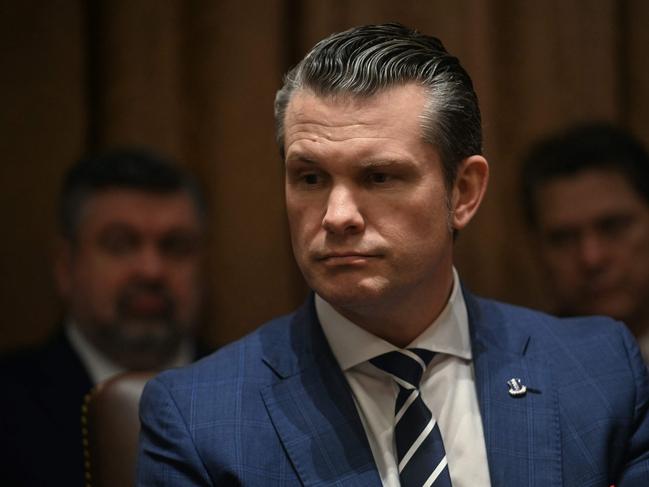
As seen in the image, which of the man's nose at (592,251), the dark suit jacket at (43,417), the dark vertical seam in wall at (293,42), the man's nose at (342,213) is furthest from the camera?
the dark vertical seam in wall at (293,42)

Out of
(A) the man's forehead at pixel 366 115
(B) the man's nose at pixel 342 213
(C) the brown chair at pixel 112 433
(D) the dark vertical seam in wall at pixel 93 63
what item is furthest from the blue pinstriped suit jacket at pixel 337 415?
(D) the dark vertical seam in wall at pixel 93 63

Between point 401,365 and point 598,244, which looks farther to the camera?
point 598,244

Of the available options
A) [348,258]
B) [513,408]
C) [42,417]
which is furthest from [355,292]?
[42,417]

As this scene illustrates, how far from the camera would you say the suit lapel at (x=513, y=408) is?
5.29 feet

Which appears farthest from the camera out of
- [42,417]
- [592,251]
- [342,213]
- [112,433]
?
[592,251]

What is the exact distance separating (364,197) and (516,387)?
45 centimetres

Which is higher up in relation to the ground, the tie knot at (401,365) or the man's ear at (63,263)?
the tie knot at (401,365)

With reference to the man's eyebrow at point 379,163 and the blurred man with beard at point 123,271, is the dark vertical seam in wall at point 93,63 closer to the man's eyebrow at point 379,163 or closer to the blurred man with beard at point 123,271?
the blurred man with beard at point 123,271

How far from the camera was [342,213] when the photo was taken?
1.55 metres

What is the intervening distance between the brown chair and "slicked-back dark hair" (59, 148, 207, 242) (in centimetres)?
91

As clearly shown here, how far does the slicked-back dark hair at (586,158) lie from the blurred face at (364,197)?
3.88ft

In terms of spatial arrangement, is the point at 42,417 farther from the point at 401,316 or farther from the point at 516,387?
Answer: the point at 516,387

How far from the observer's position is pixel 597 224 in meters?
2.66

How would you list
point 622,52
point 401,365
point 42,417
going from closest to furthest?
point 401,365 → point 42,417 → point 622,52
